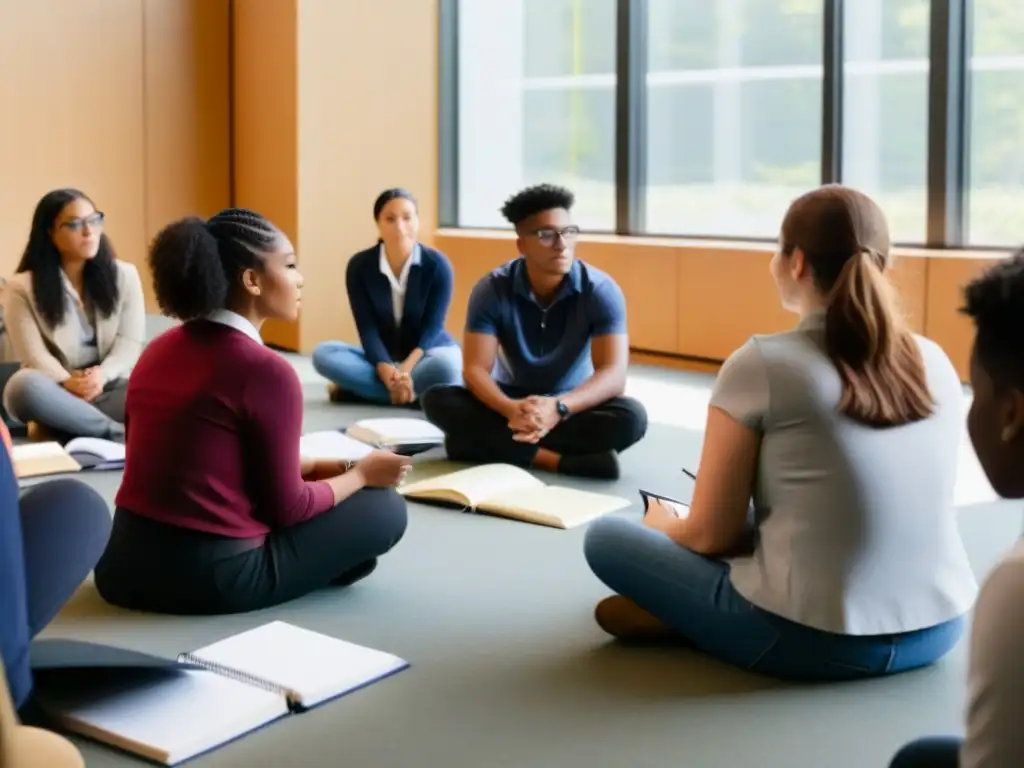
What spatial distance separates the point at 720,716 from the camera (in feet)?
8.19

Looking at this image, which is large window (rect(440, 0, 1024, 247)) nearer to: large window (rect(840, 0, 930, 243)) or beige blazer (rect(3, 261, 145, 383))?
large window (rect(840, 0, 930, 243))

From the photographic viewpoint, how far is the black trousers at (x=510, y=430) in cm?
445

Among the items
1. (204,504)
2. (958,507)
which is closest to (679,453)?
(958,507)

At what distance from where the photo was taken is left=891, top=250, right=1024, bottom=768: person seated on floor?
121 cm

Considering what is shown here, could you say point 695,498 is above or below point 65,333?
below

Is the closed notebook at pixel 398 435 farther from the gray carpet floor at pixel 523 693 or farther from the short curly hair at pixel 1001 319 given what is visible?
the short curly hair at pixel 1001 319

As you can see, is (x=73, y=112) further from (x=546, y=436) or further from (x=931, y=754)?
(x=931, y=754)

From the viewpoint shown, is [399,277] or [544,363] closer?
[544,363]

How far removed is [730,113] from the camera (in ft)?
23.8

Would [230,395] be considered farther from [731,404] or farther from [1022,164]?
[1022,164]

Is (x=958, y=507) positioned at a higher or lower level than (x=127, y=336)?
lower

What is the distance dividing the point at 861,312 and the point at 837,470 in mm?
286

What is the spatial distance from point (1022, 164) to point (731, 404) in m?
4.20

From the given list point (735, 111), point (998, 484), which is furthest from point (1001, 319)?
point (735, 111)
